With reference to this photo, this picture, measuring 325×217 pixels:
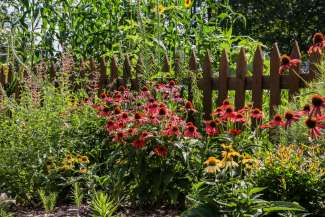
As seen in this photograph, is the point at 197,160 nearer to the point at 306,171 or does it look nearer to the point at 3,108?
the point at 306,171

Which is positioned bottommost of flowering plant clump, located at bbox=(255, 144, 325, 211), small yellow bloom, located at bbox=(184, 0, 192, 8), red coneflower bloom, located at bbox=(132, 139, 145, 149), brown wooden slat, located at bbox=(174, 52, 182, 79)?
flowering plant clump, located at bbox=(255, 144, 325, 211)

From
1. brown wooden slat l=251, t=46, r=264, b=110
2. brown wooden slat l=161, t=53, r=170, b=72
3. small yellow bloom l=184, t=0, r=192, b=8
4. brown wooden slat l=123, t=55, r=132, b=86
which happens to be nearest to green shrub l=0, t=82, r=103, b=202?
brown wooden slat l=161, t=53, r=170, b=72

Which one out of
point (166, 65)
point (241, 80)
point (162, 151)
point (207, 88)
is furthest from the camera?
point (166, 65)

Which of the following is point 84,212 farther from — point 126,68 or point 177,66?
point 126,68

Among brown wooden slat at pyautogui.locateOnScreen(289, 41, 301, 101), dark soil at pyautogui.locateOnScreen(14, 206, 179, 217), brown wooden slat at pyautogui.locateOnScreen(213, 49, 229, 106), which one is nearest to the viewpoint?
dark soil at pyautogui.locateOnScreen(14, 206, 179, 217)

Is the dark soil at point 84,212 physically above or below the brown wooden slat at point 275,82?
below

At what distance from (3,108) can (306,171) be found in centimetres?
282

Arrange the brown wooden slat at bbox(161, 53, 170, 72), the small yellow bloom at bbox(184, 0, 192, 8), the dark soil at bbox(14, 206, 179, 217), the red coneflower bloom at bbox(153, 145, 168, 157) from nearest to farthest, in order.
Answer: the red coneflower bloom at bbox(153, 145, 168, 157) < the dark soil at bbox(14, 206, 179, 217) < the brown wooden slat at bbox(161, 53, 170, 72) < the small yellow bloom at bbox(184, 0, 192, 8)

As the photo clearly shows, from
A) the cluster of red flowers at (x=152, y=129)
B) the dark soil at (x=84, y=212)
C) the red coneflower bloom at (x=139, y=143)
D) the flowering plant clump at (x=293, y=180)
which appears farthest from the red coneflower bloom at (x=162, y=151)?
the flowering plant clump at (x=293, y=180)

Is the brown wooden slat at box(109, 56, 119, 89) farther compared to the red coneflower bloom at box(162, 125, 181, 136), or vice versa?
the brown wooden slat at box(109, 56, 119, 89)

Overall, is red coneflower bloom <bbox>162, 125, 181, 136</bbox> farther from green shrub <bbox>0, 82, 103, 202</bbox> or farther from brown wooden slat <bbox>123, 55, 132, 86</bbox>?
brown wooden slat <bbox>123, 55, 132, 86</bbox>

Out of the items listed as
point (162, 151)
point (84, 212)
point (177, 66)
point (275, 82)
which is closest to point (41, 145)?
point (84, 212)

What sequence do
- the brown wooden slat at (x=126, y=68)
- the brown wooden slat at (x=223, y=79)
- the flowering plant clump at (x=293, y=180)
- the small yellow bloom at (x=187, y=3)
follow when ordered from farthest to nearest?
the small yellow bloom at (x=187, y=3) → the brown wooden slat at (x=126, y=68) → the brown wooden slat at (x=223, y=79) → the flowering plant clump at (x=293, y=180)

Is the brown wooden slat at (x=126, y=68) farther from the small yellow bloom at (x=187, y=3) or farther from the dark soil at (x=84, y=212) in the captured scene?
the dark soil at (x=84, y=212)
